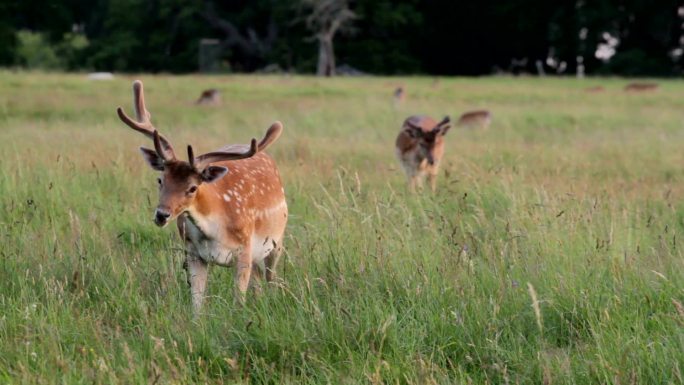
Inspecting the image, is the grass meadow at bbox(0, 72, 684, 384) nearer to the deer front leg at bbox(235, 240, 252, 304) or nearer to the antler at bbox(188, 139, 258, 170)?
the deer front leg at bbox(235, 240, 252, 304)

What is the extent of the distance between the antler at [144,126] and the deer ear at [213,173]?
18 centimetres

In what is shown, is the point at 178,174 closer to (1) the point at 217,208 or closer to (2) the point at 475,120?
(1) the point at 217,208

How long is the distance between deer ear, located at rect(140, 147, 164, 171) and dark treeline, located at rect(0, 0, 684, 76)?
4337 cm

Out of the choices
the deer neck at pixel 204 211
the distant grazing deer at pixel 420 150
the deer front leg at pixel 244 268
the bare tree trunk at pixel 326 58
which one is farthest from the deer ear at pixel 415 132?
the bare tree trunk at pixel 326 58

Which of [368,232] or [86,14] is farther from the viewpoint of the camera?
[86,14]

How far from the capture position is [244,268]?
5293 mm

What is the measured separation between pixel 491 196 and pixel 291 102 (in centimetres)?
1418

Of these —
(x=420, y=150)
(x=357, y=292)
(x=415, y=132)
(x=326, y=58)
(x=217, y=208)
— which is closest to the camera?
(x=357, y=292)

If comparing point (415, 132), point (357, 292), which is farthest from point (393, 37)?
point (357, 292)

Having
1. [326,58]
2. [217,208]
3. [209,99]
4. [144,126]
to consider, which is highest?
[144,126]

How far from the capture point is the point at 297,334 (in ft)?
14.6

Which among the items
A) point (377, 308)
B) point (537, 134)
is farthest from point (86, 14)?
point (377, 308)

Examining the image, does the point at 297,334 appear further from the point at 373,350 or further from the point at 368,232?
the point at 368,232

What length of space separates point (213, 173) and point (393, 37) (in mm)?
49836
